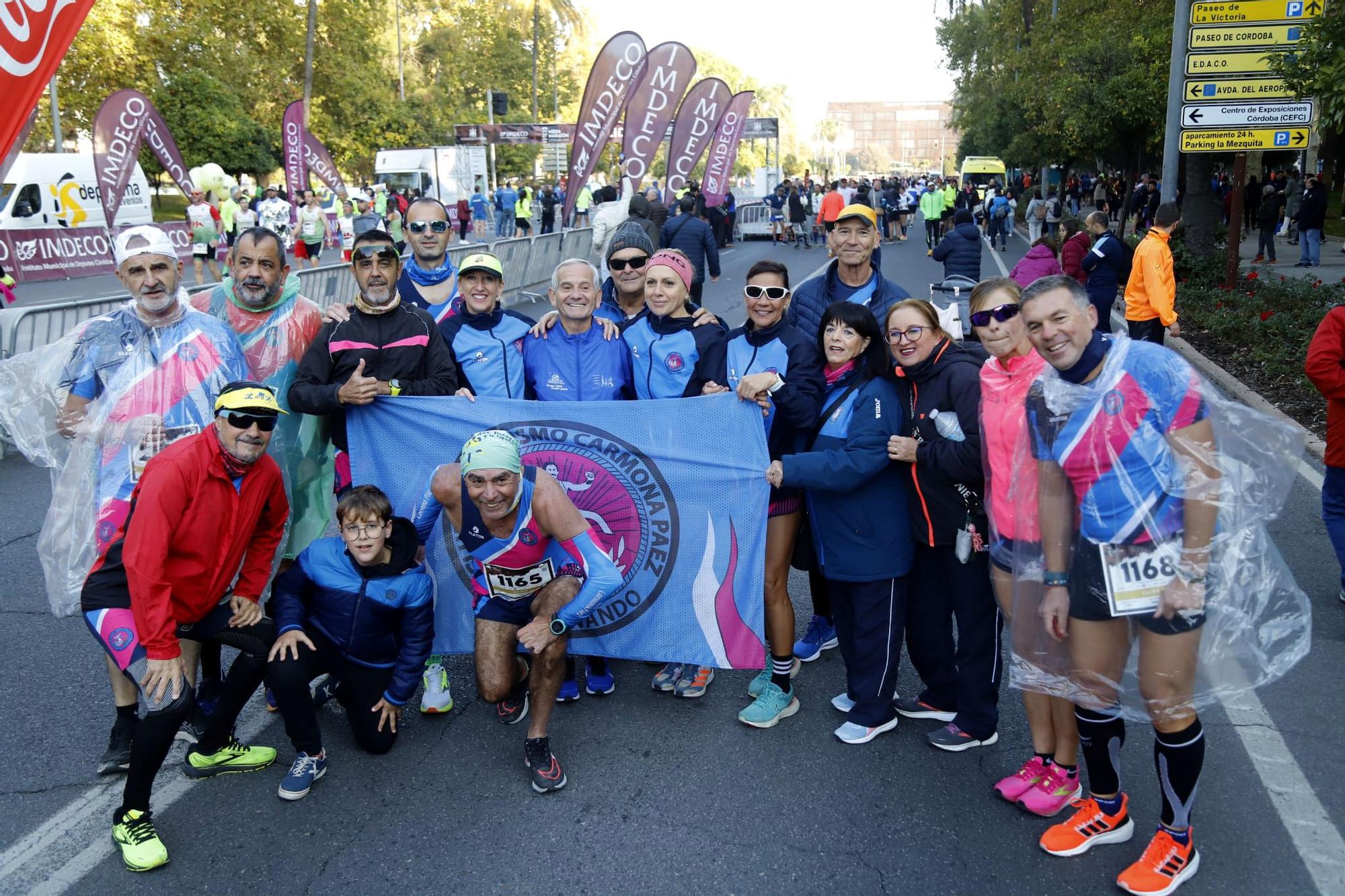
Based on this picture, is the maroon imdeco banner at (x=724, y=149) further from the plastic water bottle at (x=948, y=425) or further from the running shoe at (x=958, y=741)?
the running shoe at (x=958, y=741)

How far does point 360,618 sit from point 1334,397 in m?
4.52

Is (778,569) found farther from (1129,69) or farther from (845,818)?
(1129,69)

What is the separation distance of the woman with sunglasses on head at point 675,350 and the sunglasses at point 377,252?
3.77ft

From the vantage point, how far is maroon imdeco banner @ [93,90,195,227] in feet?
61.7

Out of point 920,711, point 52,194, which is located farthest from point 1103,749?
point 52,194

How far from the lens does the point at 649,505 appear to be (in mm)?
4602

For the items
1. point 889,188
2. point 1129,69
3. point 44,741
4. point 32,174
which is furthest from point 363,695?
point 889,188

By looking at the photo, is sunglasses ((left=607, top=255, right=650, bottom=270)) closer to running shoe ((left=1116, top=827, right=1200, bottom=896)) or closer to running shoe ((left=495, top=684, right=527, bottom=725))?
running shoe ((left=495, top=684, right=527, bottom=725))

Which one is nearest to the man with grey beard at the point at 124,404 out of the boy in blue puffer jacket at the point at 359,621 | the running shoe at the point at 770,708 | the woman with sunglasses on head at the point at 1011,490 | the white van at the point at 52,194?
the boy in blue puffer jacket at the point at 359,621

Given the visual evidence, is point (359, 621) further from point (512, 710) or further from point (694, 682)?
point (694, 682)

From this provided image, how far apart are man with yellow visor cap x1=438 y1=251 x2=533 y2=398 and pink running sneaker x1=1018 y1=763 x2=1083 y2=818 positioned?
2769 millimetres

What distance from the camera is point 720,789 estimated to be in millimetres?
3912

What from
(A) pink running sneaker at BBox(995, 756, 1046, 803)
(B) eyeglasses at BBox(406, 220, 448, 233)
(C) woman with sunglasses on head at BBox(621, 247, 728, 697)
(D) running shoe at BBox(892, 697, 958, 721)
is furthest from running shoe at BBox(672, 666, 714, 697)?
(B) eyeglasses at BBox(406, 220, 448, 233)

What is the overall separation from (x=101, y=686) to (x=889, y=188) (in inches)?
1282
